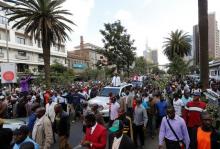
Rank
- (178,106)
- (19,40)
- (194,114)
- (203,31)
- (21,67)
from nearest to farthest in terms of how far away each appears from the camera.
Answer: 1. (194,114)
2. (178,106)
3. (203,31)
4. (19,40)
5. (21,67)

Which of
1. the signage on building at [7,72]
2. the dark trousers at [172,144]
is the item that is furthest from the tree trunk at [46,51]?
the dark trousers at [172,144]

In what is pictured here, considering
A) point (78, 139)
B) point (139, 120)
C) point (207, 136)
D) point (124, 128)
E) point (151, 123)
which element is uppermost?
point (207, 136)

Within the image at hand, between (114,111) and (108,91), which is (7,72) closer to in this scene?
(108,91)

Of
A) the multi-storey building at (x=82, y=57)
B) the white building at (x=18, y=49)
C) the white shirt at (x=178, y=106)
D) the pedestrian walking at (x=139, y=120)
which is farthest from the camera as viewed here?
the multi-storey building at (x=82, y=57)

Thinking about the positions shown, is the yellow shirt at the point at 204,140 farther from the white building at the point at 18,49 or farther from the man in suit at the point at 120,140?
the white building at the point at 18,49

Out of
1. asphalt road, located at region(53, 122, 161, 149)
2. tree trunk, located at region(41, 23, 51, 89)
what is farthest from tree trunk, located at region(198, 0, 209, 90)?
tree trunk, located at region(41, 23, 51, 89)

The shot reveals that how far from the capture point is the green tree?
1585 inches

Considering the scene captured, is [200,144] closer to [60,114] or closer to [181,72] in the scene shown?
[60,114]

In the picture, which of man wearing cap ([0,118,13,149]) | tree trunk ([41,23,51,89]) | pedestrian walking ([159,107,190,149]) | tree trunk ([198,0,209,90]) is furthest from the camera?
tree trunk ([41,23,51,89])

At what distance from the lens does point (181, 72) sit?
46.6 metres

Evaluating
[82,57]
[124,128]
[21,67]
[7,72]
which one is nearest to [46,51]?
[7,72]

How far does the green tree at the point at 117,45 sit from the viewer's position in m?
40.2

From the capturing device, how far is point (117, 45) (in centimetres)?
4047

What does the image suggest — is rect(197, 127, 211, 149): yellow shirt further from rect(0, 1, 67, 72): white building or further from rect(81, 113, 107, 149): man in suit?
rect(0, 1, 67, 72): white building
